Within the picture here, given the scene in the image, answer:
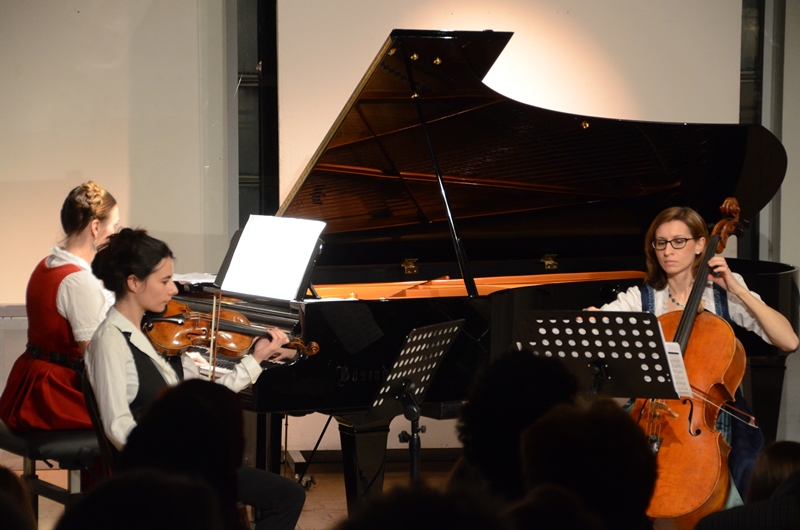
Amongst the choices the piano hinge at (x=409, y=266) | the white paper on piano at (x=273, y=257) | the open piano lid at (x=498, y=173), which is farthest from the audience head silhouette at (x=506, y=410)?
the piano hinge at (x=409, y=266)

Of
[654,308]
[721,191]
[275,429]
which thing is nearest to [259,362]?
[275,429]

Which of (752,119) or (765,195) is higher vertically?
(752,119)

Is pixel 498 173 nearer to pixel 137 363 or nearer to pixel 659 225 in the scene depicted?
pixel 659 225

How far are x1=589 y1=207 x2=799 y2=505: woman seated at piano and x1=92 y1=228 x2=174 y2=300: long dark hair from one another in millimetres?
1707

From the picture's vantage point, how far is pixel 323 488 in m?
5.29

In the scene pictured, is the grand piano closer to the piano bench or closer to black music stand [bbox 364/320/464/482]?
black music stand [bbox 364/320/464/482]

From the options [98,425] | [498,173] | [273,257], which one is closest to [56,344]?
[273,257]

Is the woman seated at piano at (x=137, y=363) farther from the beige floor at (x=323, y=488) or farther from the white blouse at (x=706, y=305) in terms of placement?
the white blouse at (x=706, y=305)

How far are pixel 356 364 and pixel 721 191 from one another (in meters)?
2.41

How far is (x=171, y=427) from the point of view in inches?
74.3

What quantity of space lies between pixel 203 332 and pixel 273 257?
18.1 inches

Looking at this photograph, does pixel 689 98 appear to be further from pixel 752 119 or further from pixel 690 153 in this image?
pixel 690 153

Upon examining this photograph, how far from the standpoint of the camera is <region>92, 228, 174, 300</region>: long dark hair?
315cm

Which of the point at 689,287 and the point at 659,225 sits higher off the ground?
the point at 659,225
